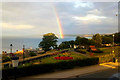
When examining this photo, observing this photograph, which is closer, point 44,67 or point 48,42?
point 44,67

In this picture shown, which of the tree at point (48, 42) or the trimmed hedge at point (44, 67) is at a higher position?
the tree at point (48, 42)

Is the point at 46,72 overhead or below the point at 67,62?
below

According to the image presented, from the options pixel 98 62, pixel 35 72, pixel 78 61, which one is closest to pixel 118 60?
pixel 98 62

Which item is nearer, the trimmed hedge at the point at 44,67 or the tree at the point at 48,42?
the trimmed hedge at the point at 44,67

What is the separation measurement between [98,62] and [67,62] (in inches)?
256

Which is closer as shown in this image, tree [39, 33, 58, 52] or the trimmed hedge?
the trimmed hedge

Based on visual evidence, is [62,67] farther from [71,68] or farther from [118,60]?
[118,60]

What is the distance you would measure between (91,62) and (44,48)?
1348 inches

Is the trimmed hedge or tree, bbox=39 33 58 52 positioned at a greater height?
tree, bbox=39 33 58 52

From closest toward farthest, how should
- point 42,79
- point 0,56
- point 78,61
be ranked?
1. point 42,79
2. point 78,61
3. point 0,56

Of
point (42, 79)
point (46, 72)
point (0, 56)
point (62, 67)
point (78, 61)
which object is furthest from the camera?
point (0, 56)

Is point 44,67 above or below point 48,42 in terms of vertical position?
below

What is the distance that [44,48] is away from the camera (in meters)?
49.3

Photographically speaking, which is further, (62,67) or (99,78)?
(62,67)
